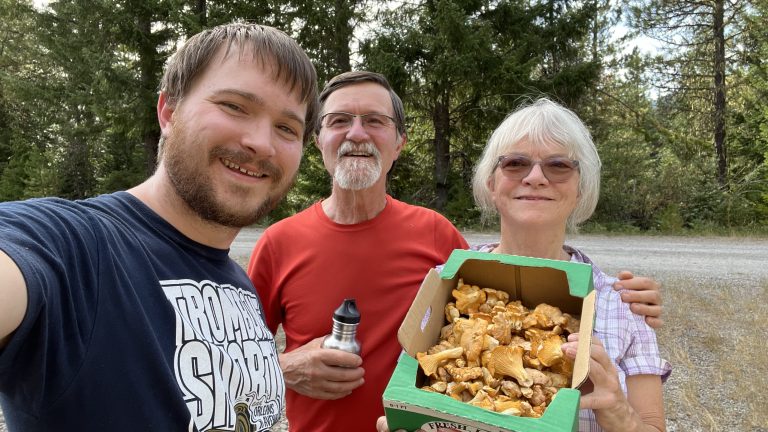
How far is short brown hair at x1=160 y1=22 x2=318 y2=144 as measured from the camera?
4.87ft

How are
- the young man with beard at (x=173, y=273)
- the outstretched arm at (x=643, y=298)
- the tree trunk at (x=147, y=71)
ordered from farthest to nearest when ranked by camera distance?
the tree trunk at (x=147, y=71)
the outstretched arm at (x=643, y=298)
the young man with beard at (x=173, y=273)

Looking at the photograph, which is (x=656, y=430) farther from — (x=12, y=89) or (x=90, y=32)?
(x=12, y=89)

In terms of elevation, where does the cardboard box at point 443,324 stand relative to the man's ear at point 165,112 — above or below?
below

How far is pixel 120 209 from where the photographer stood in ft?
4.34

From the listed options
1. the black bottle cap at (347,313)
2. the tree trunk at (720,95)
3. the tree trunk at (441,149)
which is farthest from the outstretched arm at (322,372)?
the tree trunk at (720,95)

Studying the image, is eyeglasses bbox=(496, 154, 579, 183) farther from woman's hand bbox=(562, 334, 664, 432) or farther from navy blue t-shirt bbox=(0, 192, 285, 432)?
navy blue t-shirt bbox=(0, 192, 285, 432)

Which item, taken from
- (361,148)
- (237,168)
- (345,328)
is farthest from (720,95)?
(237,168)

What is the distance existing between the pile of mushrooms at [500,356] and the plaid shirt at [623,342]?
9.9 inches

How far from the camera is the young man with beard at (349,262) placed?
2.03 meters

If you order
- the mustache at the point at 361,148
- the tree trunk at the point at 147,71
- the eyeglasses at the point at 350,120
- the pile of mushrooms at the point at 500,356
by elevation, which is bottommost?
the pile of mushrooms at the point at 500,356

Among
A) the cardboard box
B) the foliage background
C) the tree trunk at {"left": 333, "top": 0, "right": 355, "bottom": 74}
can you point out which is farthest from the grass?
the tree trunk at {"left": 333, "top": 0, "right": 355, "bottom": 74}

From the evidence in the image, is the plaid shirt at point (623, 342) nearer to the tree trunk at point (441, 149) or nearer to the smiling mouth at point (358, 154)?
the smiling mouth at point (358, 154)

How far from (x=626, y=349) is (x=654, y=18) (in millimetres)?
16169

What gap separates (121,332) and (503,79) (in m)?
11.6
